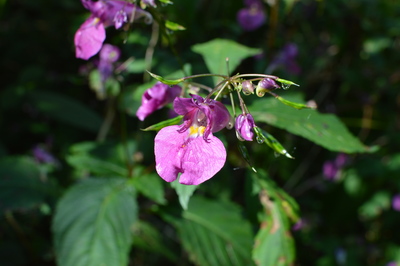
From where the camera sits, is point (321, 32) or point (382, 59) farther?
point (321, 32)

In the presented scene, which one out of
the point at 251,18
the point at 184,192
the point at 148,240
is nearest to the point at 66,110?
the point at 148,240

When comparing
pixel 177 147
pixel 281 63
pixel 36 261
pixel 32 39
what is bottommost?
pixel 36 261

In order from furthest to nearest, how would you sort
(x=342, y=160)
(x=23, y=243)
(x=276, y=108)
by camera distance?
(x=342, y=160) → (x=23, y=243) → (x=276, y=108)

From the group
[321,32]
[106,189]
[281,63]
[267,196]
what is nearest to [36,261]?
[106,189]

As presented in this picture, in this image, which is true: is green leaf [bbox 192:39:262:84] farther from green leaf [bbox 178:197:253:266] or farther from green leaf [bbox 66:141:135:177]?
green leaf [bbox 178:197:253:266]

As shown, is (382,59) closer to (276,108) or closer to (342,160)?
(342,160)

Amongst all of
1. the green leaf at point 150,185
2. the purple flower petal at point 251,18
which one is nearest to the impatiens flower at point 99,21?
the green leaf at point 150,185

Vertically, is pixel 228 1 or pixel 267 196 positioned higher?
pixel 228 1

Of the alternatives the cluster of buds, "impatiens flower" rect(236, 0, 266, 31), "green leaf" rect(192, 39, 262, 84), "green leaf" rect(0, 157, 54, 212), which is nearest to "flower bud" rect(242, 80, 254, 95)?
the cluster of buds

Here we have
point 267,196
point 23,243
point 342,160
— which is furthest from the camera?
point 342,160
